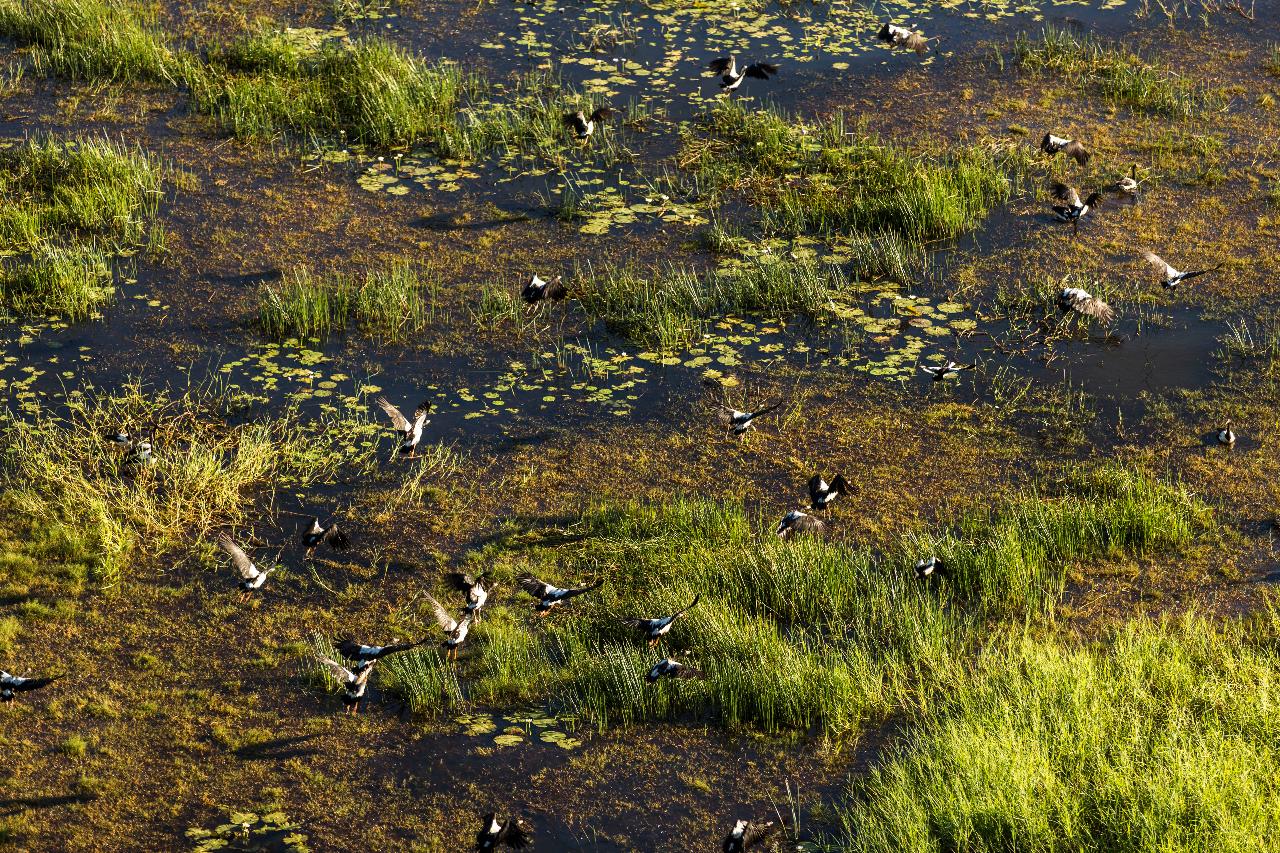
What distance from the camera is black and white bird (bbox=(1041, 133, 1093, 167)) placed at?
11617 millimetres

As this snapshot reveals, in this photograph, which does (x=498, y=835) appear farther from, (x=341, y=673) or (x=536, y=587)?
(x=536, y=587)

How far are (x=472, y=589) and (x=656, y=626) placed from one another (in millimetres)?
1004

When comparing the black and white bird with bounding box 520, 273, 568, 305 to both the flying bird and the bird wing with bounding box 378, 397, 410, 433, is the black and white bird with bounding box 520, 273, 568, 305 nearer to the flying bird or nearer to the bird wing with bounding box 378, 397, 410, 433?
the bird wing with bounding box 378, 397, 410, 433

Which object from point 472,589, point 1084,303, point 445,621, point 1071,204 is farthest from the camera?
point 1071,204

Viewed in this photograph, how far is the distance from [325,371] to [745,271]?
3.19 m

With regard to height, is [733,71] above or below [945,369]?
above

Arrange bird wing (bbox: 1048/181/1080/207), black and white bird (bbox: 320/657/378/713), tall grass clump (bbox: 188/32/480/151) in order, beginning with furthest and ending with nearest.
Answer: tall grass clump (bbox: 188/32/480/151)
bird wing (bbox: 1048/181/1080/207)
black and white bird (bbox: 320/657/378/713)

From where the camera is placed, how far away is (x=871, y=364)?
9562 mm

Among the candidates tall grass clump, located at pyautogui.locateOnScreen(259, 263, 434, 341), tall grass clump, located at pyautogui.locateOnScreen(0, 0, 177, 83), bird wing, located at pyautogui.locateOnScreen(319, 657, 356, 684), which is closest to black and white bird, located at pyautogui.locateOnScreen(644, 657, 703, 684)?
bird wing, located at pyautogui.locateOnScreen(319, 657, 356, 684)

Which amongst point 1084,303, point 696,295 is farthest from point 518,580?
point 1084,303

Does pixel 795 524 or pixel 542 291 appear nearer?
pixel 795 524

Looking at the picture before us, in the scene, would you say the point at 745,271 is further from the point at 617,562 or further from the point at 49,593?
the point at 49,593

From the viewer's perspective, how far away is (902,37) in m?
13.4

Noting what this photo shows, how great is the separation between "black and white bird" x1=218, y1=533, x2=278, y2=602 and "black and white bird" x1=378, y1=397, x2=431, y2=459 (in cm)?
120
